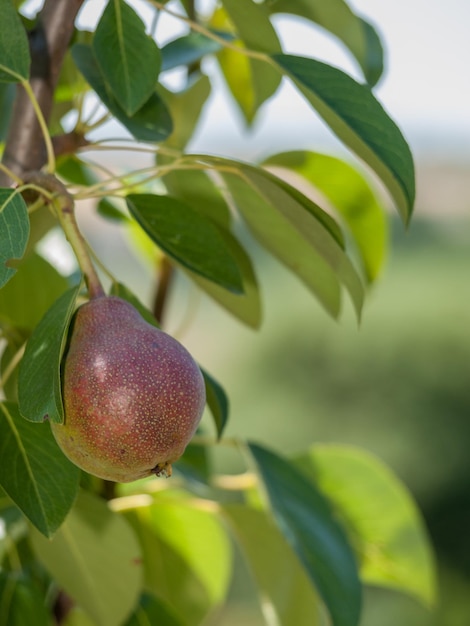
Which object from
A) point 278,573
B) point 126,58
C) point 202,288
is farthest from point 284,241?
point 278,573

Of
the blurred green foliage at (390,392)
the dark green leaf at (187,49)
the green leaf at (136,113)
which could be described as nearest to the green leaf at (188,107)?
the dark green leaf at (187,49)

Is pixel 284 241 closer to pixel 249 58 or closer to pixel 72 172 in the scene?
pixel 249 58

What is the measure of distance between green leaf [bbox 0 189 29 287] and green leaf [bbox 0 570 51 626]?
→ 1.03 feet

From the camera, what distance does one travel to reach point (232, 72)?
0.86 metres

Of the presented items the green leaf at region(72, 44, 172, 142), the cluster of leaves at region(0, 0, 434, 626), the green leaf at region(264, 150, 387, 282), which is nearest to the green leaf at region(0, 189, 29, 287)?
the cluster of leaves at region(0, 0, 434, 626)

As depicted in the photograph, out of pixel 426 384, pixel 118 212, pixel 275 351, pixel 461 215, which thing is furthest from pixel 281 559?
pixel 461 215

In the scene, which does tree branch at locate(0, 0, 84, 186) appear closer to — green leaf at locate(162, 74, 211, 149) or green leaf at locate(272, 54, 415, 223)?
green leaf at locate(272, 54, 415, 223)

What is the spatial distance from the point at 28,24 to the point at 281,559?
0.42 metres

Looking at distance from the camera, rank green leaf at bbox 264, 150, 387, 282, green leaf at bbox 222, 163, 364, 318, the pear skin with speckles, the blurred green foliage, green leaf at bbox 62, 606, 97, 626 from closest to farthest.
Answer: the pear skin with speckles
green leaf at bbox 222, 163, 364, 318
green leaf at bbox 62, 606, 97, 626
green leaf at bbox 264, 150, 387, 282
the blurred green foliage

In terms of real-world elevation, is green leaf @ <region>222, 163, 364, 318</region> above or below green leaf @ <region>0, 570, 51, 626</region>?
above

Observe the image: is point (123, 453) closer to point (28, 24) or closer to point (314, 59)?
point (314, 59)

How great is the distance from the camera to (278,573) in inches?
28.2

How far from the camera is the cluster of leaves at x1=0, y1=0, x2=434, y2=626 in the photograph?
442 millimetres

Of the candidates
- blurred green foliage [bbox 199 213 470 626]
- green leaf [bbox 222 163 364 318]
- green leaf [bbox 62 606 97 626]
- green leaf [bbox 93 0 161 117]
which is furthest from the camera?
blurred green foliage [bbox 199 213 470 626]
